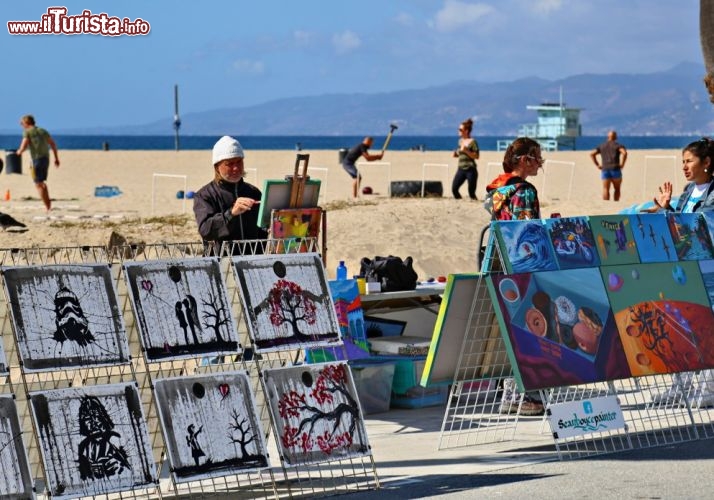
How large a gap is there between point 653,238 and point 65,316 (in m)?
3.82

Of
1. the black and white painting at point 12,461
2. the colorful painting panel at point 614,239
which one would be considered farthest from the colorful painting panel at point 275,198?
the black and white painting at point 12,461

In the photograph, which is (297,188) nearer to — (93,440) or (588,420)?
(588,420)

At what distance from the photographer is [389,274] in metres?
9.98

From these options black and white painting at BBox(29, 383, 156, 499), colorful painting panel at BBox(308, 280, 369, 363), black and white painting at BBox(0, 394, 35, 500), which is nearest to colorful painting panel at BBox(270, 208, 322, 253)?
colorful painting panel at BBox(308, 280, 369, 363)

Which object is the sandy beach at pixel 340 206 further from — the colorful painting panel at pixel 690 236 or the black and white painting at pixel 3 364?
the black and white painting at pixel 3 364

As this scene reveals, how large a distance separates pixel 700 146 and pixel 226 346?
3.99 m

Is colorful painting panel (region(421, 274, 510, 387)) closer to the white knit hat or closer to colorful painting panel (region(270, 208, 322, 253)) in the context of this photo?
colorful painting panel (region(270, 208, 322, 253))

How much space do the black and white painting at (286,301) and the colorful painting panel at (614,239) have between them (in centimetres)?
190

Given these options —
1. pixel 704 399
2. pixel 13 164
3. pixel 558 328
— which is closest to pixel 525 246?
pixel 558 328

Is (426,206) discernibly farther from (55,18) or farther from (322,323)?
(322,323)

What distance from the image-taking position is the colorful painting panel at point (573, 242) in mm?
8062

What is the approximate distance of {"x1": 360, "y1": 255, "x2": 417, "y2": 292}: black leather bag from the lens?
32.6 ft

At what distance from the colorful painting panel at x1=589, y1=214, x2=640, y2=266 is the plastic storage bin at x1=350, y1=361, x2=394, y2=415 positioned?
5.89ft

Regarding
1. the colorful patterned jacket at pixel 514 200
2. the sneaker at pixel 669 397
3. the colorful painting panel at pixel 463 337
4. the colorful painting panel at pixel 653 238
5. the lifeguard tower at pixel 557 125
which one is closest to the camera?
the colorful painting panel at pixel 463 337
